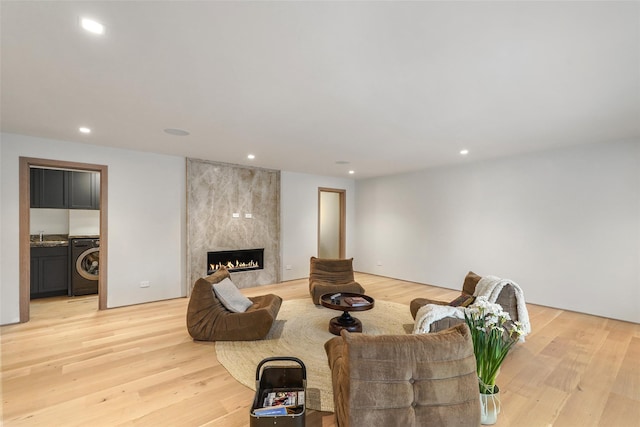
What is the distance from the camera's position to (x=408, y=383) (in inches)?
51.9

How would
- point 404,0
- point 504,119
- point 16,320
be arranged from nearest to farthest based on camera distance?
point 404,0 < point 504,119 < point 16,320

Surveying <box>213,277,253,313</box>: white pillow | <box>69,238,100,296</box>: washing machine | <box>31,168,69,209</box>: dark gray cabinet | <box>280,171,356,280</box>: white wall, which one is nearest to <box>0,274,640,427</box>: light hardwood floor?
<box>213,277,253,313</box>: white pillow

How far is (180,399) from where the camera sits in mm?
2195

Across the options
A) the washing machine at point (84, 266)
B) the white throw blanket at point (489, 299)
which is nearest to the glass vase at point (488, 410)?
the white throw blanket at point (489, 299)

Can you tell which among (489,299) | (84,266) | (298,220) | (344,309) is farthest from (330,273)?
(84,266)

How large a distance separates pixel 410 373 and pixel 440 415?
0.73 feet

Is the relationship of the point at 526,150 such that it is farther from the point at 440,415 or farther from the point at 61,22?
the point at 61,22

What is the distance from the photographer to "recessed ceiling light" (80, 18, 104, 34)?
1.63 meters

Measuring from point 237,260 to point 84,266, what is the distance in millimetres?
2828

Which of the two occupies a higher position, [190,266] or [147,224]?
[147,224]

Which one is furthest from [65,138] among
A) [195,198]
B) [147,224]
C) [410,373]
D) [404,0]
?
[410,373]

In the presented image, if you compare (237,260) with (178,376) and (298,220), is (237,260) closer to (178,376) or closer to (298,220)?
(298,220)

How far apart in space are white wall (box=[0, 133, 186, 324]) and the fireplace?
61 cm

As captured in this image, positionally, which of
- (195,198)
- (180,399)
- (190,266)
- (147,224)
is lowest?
(180,399)
